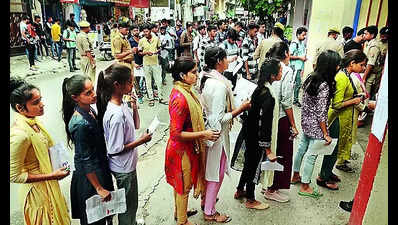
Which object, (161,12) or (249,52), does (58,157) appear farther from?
(161,12)

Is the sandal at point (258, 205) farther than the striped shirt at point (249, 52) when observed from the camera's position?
No

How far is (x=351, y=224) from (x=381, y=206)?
87cm

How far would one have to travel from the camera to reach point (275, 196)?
3367 mm

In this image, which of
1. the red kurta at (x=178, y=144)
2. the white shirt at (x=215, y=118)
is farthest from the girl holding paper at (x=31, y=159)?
the white shirt at (x=215, y=118)

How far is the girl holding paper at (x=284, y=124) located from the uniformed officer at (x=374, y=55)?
3.06m

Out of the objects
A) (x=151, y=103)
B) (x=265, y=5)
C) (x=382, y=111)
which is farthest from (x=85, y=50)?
(x=265, y=5)

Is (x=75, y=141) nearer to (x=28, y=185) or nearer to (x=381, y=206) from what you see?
(x=28, y=185)

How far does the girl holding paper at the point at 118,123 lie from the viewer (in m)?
2.12

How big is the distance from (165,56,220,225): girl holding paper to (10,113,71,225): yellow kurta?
93 centimetres

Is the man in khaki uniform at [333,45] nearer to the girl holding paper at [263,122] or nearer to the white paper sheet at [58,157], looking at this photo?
the girl holding paper at [263,122]

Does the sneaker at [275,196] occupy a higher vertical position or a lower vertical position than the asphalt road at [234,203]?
higher

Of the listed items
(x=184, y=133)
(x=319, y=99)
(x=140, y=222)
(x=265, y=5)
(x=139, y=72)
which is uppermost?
(x=265, y=5)

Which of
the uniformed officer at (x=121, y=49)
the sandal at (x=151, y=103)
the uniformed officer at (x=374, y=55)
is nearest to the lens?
the uniformed officer at (x=374, y=55)

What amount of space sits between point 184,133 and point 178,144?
0.43 ft
